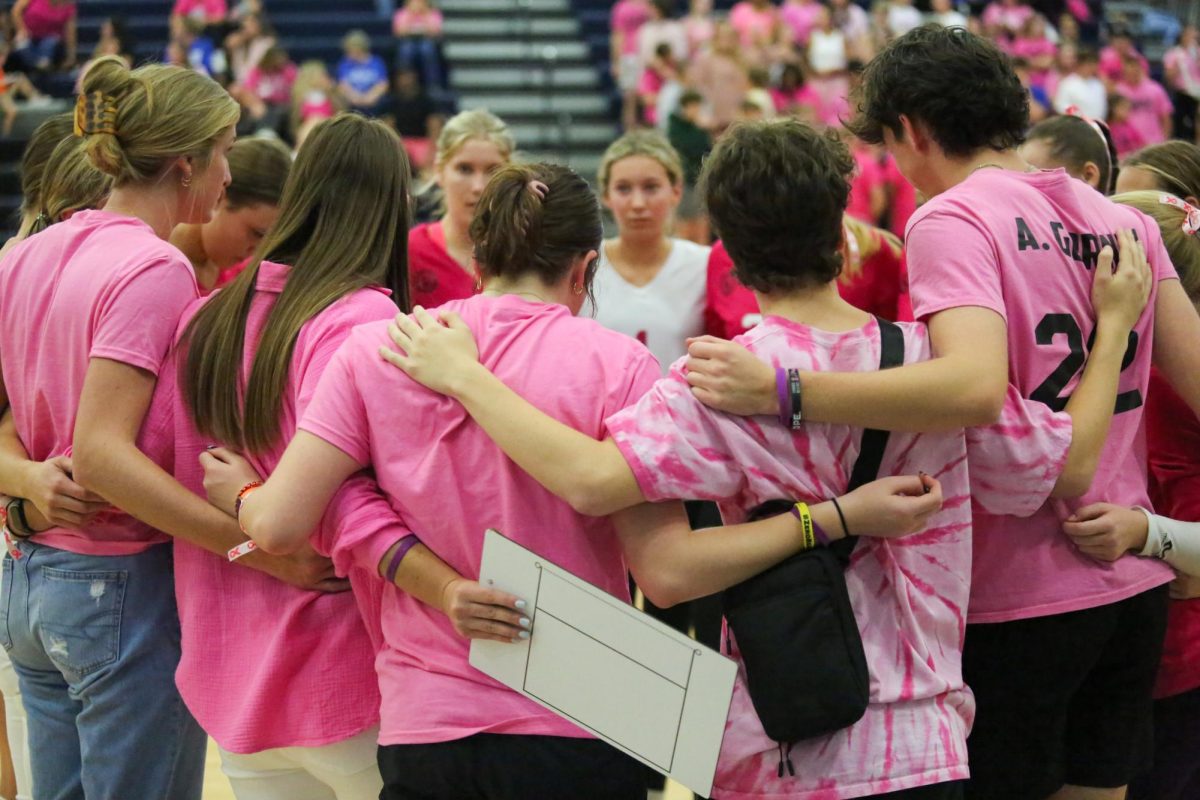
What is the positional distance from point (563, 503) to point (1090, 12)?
560 inches

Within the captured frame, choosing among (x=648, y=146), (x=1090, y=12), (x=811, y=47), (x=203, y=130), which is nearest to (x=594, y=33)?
(x=811, y=47)

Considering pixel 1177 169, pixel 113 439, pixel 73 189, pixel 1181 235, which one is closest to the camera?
pixel 113 439

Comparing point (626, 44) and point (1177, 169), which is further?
point (626, 44)

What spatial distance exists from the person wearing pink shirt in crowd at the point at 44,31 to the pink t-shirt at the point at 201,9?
4.52 feet

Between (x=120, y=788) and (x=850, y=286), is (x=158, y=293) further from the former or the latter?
(x=850, y=286)

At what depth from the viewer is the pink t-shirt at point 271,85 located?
11352mm

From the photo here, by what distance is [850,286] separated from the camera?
3.29 metres

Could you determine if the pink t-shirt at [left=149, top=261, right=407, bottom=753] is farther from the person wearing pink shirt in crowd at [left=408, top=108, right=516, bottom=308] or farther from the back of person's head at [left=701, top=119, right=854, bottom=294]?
the person wearing pink shirt in crowd at [left=408, top=108, right=516, bottom=308]

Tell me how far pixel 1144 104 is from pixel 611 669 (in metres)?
12.0

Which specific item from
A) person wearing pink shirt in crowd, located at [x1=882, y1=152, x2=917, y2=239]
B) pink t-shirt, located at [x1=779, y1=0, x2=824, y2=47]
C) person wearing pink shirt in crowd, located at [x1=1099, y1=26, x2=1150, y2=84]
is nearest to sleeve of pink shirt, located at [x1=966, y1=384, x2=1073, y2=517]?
person wearing pink shirt in crowd, located at [x1=882, y1=152, x2=917, y2=239]

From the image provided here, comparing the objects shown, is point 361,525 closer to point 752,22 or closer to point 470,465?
point 470,465

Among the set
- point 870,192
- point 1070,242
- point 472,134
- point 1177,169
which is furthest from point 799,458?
point 870,192

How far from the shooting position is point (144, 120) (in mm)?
2113

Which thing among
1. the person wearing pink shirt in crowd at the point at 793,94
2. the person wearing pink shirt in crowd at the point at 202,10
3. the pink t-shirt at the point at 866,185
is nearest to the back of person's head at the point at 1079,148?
the pink t-shirt at the point at 866,185
